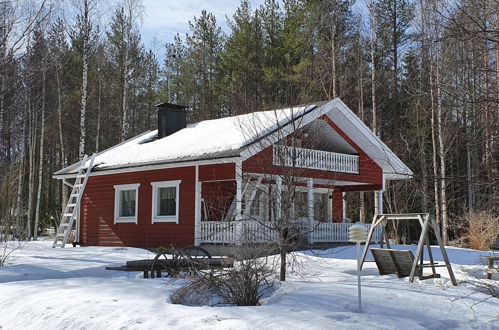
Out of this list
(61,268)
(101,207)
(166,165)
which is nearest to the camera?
(61,268)

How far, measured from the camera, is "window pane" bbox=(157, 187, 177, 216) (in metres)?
18.4

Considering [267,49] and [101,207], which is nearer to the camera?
[101,207]

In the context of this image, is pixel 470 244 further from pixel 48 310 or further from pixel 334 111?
pixel 48 310

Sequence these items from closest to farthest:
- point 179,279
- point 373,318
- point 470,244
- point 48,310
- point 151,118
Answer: point 373,318, point 48,310, point 179,279, point 470,244, point 151,118

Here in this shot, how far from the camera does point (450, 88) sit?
5543 mm

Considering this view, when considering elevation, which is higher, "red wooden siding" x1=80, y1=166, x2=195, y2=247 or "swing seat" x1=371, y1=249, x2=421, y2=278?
"red wooden siding" x1=80, y1=166, x2=195, y2=247

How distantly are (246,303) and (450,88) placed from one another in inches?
141

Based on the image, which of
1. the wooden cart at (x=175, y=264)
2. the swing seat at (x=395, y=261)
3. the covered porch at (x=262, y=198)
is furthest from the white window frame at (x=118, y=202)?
the swing seat at (x=395, y=261)

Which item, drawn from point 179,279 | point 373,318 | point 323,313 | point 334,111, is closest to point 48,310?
point 179,279

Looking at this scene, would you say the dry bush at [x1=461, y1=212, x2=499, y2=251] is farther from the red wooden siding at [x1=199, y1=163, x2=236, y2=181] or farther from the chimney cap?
the chimney cap

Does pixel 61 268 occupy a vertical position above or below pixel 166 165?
below

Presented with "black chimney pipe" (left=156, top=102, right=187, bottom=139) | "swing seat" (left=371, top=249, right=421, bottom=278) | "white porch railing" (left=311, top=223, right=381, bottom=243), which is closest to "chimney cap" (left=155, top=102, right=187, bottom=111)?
"black chimney pipe" (left=156, top=102, right=187, bottom=139)

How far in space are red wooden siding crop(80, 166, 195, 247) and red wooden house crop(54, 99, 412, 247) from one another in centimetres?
3

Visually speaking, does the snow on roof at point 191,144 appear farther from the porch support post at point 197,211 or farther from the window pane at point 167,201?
the window pane at point 167,201
